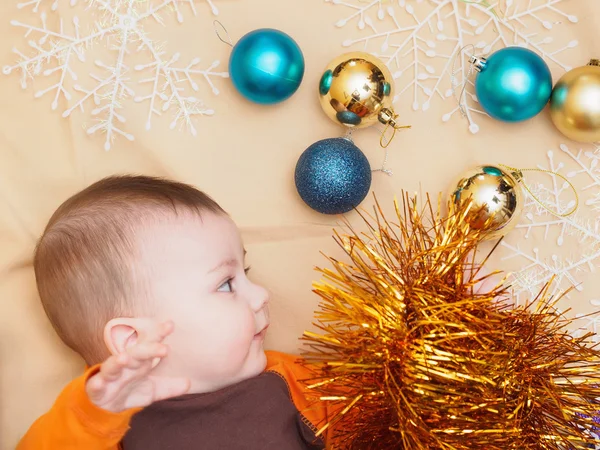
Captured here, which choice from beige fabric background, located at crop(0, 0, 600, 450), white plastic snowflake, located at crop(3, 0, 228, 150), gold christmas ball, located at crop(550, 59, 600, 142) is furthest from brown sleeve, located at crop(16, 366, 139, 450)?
gold christmas ball, located at crop(550, 59, 600, 142)

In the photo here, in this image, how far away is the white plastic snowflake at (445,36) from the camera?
4.45 feet

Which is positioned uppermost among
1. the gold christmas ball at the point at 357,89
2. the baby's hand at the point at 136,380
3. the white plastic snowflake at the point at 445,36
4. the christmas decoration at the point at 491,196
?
the white plastic snowflake at the point at 445,36

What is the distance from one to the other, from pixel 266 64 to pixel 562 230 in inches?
28.3

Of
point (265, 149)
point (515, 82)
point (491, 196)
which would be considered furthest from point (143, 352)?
point (515, 82)

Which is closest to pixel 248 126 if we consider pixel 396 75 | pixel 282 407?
pixel 396 75

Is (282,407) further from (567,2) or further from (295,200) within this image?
(567,2)

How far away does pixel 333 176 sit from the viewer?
3.99ft

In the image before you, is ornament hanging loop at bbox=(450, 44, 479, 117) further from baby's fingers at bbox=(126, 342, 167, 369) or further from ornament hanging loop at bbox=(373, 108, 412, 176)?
baby's fingers at bbox=(126, 342, 167, 369)

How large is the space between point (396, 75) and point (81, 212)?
2.37ft

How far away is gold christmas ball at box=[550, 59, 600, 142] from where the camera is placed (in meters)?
1.24

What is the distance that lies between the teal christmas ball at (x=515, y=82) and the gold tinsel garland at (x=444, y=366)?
42 cm

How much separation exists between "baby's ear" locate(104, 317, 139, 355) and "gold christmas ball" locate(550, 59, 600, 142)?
934 mm

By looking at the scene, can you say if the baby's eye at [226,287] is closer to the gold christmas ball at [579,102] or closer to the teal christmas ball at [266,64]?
the teal christmas ball at [266,64]

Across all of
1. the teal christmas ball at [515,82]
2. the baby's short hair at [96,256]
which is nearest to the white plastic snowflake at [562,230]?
the teal christmas ball at [515,82]
